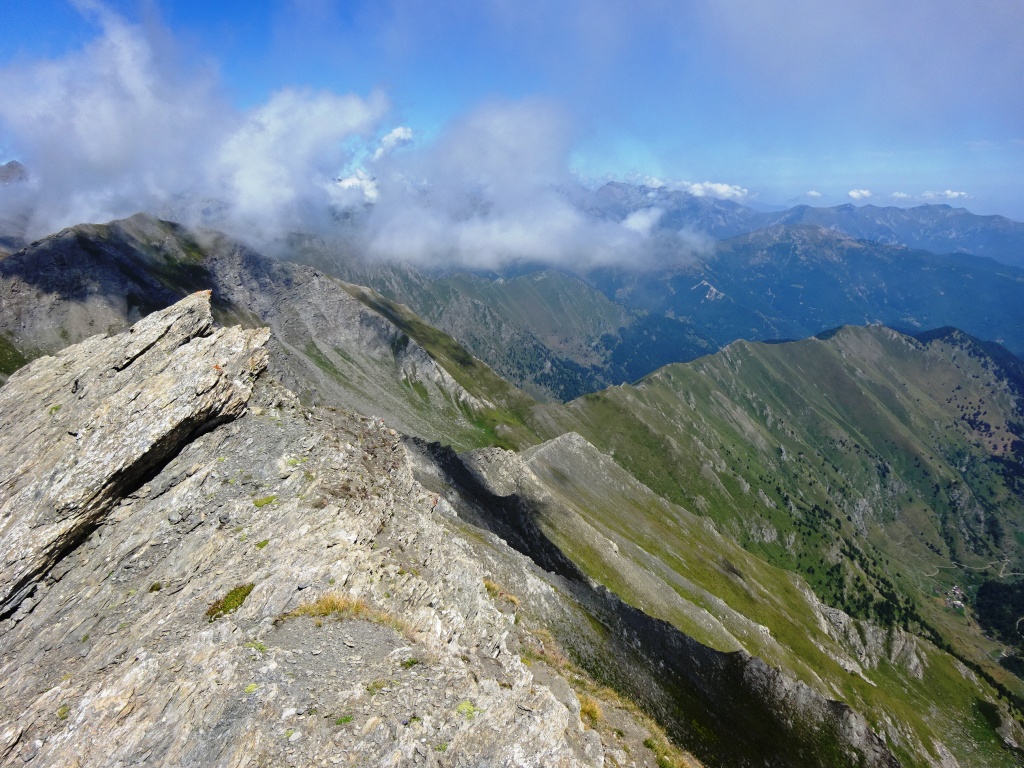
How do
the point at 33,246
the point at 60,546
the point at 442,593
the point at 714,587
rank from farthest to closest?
the point at 33,246 → the point at 714,587 → the point at 442,593 → the point at 60,546

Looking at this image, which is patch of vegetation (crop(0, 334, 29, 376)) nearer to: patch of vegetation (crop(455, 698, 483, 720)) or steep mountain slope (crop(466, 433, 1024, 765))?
steep mountain slope (crop(466, 433, 1024, 765))

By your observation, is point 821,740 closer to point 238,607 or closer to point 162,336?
point 238,607

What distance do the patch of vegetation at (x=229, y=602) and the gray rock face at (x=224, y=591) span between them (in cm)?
15

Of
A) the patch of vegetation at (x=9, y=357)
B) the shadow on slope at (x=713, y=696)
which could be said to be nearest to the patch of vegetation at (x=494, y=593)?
the shadow on slope at (x=713, y=696)

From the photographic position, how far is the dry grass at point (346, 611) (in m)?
21.2

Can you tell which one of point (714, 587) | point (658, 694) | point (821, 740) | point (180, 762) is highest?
point (180, 762)

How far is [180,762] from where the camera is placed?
14383 mm

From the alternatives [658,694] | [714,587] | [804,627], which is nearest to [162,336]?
[658,694]

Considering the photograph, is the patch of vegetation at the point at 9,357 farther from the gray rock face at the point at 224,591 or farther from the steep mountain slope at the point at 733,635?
the gray rock face at the point at 224,591

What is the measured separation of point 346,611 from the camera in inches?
863

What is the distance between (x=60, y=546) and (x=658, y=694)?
47.6 m

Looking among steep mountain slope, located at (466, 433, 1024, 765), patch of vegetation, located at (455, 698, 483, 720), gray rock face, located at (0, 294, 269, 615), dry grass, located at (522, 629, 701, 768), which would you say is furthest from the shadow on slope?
gray rock face, located at (0, 294, 269, 615)

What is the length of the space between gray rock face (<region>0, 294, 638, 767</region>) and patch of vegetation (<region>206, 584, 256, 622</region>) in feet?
0.48

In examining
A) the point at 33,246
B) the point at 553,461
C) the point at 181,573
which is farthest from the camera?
the point at 33,246
